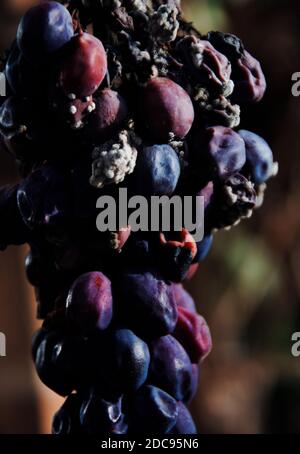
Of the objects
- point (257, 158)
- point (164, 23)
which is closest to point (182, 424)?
point (257, 158)

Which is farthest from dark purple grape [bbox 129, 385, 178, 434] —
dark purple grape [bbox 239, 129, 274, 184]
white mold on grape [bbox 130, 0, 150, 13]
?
white mold on grape [bbox 130, 0, 150, 13]

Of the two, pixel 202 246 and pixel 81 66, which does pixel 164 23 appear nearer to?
pixel 81 66

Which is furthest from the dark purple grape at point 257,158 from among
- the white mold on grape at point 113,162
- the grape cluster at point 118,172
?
the white mold on grape at point 113,162

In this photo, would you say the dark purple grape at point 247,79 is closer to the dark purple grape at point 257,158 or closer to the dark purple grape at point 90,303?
the dark purple grape at point 257,158

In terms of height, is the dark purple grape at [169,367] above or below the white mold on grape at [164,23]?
below
